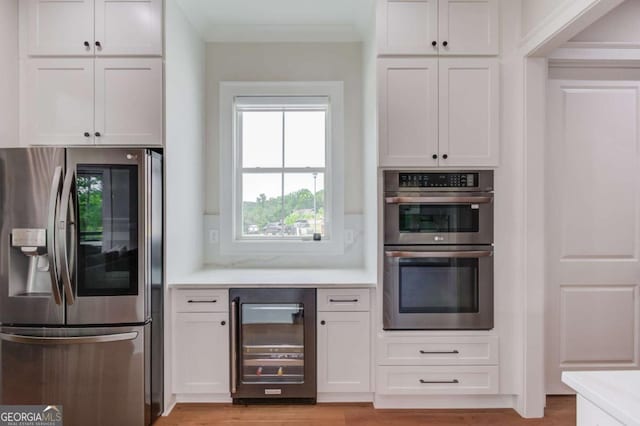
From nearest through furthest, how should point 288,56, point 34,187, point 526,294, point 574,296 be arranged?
point 34,187
point 526,294
point 574,296
point 288,56

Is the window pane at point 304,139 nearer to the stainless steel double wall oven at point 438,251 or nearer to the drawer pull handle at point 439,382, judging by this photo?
the stainless steel double wall oven at point 438,251

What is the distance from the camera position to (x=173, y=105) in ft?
8.20

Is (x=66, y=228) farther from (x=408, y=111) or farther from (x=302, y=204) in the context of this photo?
(x=408, y=111)

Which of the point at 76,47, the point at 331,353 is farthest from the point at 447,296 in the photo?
the point at 76,47

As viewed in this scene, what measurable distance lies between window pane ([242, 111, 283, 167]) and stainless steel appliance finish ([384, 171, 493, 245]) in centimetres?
117

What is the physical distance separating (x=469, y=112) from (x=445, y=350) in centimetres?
152

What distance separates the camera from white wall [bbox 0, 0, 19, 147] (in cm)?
225

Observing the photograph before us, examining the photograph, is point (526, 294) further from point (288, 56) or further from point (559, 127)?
point (288, 56)

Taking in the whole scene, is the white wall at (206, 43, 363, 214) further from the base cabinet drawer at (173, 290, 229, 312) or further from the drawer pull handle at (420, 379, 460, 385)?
the drawer pull handle at (420, 379, 460, 385)

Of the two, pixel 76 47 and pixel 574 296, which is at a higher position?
pixel 76 47

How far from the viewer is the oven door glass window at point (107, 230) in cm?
216

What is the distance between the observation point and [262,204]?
3227 mm

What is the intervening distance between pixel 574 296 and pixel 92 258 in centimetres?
307

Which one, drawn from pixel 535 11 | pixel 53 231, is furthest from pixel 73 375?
pixel 535 11
